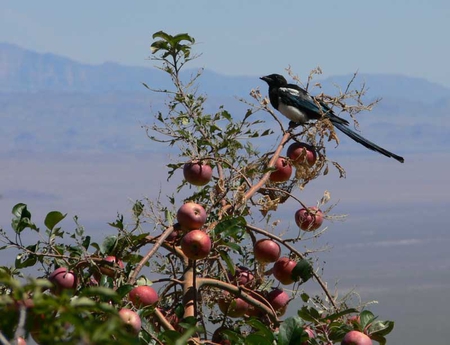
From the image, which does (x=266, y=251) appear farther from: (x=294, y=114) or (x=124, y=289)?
(x=294, y=114)

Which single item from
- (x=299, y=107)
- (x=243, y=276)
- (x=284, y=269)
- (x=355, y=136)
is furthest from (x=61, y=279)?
(x=299, y=107)

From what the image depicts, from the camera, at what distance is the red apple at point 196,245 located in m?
2.55

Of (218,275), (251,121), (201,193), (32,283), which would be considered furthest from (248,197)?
(32,283)

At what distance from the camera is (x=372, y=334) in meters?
2.64

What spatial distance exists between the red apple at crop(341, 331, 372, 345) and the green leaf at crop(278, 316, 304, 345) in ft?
0.74

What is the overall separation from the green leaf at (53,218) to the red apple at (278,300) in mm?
864

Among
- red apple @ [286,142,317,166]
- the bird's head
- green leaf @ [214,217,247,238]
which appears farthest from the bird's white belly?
green leaf @ [214,217,247,238]

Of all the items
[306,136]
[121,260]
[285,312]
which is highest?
[306,136]

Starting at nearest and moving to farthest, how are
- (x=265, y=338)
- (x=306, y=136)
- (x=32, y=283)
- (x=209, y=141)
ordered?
(x=32, y=283) < (x=265, y=338) < (x=209, y=141) < (x=306, y=136)

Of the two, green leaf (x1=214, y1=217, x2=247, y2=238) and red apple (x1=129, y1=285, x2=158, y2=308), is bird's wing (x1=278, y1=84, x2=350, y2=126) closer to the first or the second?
green leaf (x1=214, y1=217, x2=247, y2=238)

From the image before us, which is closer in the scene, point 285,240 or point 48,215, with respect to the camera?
point 48,215

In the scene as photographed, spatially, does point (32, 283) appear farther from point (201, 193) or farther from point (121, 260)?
point (201, 193)

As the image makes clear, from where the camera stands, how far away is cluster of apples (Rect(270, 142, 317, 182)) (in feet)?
10.8

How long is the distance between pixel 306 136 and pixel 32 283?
8.02ft
